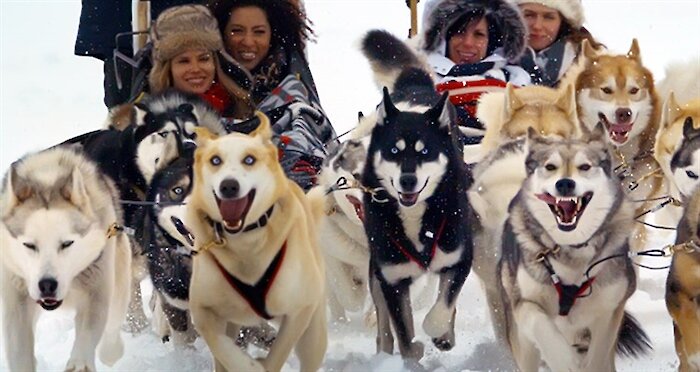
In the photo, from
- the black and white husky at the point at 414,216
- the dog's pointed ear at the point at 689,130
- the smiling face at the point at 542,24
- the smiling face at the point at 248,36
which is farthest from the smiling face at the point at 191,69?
the smiling face at the point at 542,24

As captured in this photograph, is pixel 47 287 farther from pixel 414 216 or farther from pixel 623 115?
pixel 623 115

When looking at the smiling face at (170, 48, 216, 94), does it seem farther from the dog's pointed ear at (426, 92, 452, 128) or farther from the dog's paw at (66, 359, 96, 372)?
the dog's paw at (66, 359, 96, 372)

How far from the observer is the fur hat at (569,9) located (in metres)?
4.52

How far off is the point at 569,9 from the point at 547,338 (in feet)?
7.00

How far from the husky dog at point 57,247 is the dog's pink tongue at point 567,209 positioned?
1013mm

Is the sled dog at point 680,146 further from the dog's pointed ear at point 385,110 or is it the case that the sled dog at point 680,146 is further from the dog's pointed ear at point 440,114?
the dog's pointed ear at point 385,110

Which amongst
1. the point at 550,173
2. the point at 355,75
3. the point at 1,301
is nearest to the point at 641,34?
the point at 355,75

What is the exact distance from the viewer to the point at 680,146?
2797mm

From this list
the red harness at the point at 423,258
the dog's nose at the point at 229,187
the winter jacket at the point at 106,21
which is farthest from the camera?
the winter jacket at the point at 106,21

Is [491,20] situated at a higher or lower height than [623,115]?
higher

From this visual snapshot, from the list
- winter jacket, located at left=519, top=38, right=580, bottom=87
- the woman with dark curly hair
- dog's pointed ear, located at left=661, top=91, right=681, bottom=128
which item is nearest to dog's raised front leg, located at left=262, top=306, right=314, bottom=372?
the woman with dark curly hair

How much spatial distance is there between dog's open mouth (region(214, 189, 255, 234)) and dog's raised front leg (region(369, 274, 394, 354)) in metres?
0.86

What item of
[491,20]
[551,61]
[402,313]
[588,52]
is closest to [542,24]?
[551,61]

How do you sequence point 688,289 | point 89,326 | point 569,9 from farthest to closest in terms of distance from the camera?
point 569,9 < point 89,326 < point 688,289
